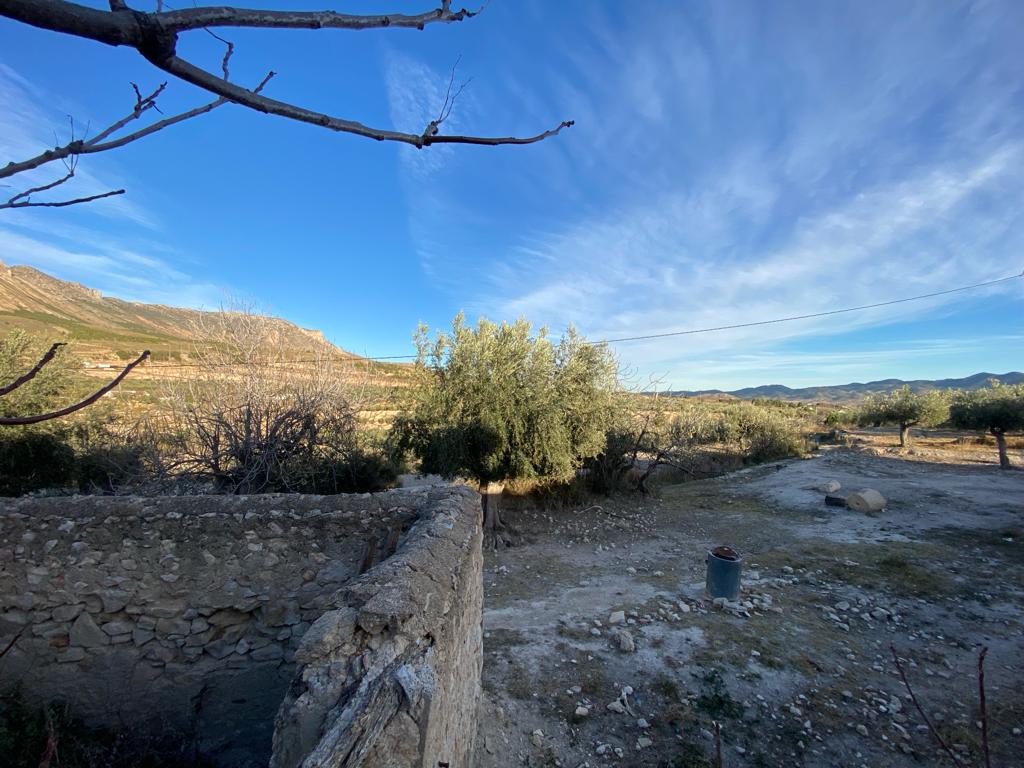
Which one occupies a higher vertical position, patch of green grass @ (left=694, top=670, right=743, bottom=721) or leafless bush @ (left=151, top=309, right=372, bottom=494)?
leafless bush @ (left=151, top=309, right=372, bottom=494)

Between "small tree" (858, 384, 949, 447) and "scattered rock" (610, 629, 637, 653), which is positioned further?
Result: "small tree" (858, 384, 949, 447)

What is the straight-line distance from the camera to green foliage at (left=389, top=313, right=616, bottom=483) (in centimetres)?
1016

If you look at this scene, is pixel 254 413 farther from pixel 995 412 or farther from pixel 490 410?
pixel 995 412

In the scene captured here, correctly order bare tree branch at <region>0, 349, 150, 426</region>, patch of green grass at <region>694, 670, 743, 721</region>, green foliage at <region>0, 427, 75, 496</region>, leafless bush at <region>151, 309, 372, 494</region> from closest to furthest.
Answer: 1. bare tree branch at <region>0, 349, 150, 426</region>
2. patch of green grass at <region>694, 670, 743, 721</region>
3. leafless bush at <region>151, 309, 372, 494</region>
4. green foliage at <region>0, 427, 75, 496</region>

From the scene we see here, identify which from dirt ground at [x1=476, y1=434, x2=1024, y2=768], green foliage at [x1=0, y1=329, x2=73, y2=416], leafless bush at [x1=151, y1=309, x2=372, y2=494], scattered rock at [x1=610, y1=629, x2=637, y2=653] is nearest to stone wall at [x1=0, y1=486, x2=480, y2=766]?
dirt ground at [x1=476, y1=434, x2=1024, y2=768]

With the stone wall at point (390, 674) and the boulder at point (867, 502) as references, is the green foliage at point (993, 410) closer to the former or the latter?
the boulder at point (867, 502)

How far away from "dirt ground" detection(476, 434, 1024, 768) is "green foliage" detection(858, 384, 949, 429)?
15833mm

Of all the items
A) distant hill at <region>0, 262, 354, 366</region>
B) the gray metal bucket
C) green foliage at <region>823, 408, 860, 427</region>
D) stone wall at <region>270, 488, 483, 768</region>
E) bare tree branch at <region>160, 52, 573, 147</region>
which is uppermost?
distant hill at <region>0, 262, 354, 366</region>

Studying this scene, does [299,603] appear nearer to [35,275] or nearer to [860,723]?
[860,723]

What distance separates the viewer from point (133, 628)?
153 inches

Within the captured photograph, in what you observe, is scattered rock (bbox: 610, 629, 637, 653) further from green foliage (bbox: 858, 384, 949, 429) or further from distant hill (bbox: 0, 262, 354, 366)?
green foliage (bbox: 858, 384, 949, 429)

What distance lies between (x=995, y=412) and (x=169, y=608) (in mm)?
26876

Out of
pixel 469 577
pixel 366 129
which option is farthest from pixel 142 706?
pixel 366 129

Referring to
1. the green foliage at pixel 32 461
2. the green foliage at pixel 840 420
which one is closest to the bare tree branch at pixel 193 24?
the green foliage at pixel 32 461
